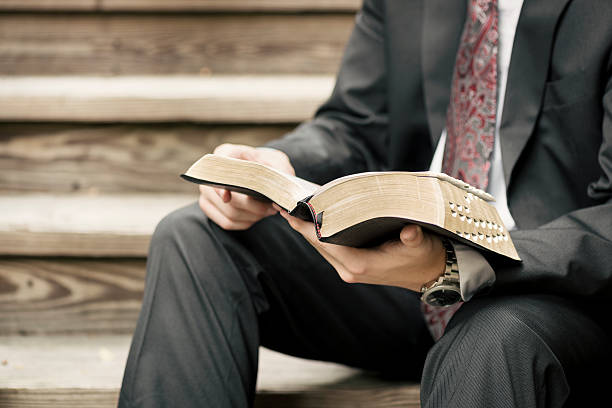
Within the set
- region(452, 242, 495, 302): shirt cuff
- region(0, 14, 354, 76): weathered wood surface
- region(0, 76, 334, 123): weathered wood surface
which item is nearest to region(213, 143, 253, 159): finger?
region(452, 242, 495, 302): shirt cuff

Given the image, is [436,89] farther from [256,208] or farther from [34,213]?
[34,213]

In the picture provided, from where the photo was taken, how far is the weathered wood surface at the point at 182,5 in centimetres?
150

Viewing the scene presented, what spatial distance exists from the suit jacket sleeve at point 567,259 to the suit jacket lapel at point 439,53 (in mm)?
299

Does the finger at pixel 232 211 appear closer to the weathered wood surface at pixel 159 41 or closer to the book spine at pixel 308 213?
the book spine at pixel 308 213

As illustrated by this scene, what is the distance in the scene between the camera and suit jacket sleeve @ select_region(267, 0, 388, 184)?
1.07m

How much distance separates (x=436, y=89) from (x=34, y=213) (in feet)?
2.43

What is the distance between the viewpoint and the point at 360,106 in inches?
43.2

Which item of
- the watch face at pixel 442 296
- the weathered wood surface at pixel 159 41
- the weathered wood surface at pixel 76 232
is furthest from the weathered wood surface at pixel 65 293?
the watch face at pixel 442 296

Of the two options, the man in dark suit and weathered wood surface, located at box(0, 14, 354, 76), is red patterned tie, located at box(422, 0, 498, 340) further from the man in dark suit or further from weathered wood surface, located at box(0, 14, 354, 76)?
weathered wood surface, located at box(0, 14, 354, 76)

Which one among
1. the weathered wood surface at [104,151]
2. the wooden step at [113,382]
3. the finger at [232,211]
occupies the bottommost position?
the wooden step at [113,382]

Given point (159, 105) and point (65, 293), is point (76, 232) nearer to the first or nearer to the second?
point (65, 293)

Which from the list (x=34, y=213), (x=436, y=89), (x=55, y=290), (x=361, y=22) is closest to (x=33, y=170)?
(x=34, y=213)

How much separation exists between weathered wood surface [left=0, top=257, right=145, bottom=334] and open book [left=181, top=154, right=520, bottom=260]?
2.04 ft

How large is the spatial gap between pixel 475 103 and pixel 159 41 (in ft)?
2.82
